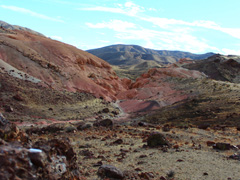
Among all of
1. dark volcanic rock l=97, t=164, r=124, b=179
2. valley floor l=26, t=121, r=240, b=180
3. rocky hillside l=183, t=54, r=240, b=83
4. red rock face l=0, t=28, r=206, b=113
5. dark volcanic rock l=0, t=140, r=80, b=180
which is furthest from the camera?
rocky hillside l=183, t=54, r=240, b=83

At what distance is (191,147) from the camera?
10891 mm

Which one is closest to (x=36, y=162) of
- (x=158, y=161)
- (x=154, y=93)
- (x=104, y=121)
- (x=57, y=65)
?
(x=158, y=161)

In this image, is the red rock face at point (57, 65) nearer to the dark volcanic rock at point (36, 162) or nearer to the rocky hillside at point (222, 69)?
the rocky hillside at point (222, 69)

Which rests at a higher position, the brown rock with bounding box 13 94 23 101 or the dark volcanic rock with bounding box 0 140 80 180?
the dark volcanic rock with bounding box 0 140 80 180

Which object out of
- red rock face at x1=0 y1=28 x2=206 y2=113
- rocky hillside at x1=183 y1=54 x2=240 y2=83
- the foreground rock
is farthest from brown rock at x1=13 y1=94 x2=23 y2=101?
rocky hillside at x1=183 y1=54 x2=240 y2=83

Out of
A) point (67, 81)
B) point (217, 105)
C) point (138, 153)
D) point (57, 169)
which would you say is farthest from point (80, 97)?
point (57, 169)

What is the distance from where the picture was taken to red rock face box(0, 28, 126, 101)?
1235 inches

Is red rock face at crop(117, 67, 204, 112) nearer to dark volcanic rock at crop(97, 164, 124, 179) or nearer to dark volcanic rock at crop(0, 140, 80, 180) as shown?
dark volcanic rock at crop(97, 164, 124, 179)

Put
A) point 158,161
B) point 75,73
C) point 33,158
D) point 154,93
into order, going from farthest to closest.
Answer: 1. point 154,93
2. point 75,73
3. point 158,161
4. point 33,158

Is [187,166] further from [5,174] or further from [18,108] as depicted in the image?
[18,108]

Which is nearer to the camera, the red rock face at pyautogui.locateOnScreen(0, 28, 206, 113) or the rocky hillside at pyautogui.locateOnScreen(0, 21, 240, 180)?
the rocky hillside at pyautogui.locateOnScreen(0, 21, 240, 180)

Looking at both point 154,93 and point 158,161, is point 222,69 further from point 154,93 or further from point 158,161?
point 158,161

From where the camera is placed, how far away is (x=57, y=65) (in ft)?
118

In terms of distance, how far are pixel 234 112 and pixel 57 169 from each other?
736 inches
